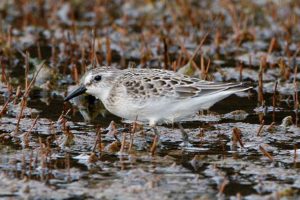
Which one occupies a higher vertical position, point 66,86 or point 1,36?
point 1,36

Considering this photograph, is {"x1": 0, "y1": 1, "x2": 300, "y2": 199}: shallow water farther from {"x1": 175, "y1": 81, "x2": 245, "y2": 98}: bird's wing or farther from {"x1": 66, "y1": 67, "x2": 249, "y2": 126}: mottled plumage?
{"x1": 175, "y1": 81, "x2": 245, "y2": 98}: bird's wing

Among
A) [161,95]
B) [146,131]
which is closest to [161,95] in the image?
[161,95]

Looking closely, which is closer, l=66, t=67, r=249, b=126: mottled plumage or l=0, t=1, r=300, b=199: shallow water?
l=0, t=1, r=300, b=199: shallow water

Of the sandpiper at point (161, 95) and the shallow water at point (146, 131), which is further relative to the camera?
the sandpiper at point (161, 95)

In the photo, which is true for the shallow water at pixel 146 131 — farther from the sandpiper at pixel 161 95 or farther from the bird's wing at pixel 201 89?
the bird's wing at pixel 201 89

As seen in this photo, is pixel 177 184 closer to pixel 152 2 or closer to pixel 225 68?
A: pixel 225 68

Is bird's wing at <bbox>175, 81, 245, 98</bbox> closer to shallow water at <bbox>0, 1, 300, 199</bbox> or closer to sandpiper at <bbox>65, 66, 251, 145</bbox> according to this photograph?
sandpiper at <bbox>65, 66, 251, 145</bbox>

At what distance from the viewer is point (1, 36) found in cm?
1247

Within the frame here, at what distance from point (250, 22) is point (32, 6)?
428 cm

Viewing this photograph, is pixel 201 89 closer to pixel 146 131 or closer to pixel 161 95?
pixel 161 95

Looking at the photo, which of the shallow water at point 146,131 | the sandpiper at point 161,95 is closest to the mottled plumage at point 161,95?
the sandpiper at point 161,95

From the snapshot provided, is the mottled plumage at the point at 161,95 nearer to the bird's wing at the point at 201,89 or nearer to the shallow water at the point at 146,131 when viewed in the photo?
the bird's wing at the point at 201,89

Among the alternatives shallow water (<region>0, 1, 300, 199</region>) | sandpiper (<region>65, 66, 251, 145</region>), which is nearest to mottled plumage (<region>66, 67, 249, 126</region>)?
sandpiper (<region>65, 66, 251, 145</region>)

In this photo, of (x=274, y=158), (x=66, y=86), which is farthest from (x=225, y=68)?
(x=274, y=158)
